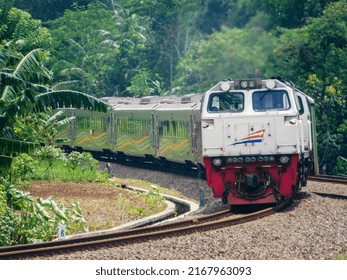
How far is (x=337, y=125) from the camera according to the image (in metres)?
36.8

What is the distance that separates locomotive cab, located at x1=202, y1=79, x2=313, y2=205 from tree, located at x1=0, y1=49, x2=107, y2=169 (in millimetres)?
2429

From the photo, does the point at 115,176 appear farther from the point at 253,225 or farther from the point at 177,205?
the point at 253,225

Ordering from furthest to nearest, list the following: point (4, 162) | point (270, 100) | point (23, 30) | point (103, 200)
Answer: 1. point (23, 30)
2. point (103, 200)
3. point (270, 100)
4. point (4, 162)

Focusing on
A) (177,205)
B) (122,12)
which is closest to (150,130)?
(177,205)

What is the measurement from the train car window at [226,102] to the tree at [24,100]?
2.30 metres

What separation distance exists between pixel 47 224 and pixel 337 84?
20.5 metres

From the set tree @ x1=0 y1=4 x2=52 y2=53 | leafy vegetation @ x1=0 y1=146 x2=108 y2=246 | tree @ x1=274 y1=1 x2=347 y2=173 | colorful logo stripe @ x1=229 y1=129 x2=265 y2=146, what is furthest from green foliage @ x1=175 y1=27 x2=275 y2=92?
colorful logo stripe @ x1=229 y1=129 x2=265 y2=146

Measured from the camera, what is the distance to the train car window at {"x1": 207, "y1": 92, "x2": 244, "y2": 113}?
1995cm

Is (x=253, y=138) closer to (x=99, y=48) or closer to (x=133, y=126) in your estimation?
(x=133, y=126)

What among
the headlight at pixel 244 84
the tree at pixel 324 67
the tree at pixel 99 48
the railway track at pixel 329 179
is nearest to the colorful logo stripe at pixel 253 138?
the headlight at pixel 244 84

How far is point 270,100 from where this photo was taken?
20.0m

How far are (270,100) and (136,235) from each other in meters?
5.55

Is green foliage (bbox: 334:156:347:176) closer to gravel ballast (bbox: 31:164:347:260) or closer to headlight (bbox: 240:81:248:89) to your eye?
gravel ballast (bbox: 31:164:347:260)

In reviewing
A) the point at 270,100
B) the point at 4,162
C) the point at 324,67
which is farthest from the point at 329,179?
the point at 324,67
